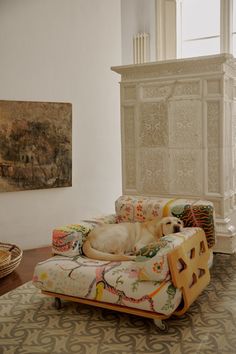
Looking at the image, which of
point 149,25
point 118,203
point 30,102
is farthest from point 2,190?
point 149,25

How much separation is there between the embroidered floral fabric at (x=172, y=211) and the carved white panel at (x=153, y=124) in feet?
3.28

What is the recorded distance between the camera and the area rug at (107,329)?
A: 2590mm

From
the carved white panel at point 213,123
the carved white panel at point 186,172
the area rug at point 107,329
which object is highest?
the carved white panel at point 213,123

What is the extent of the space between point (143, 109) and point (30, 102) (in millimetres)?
1432

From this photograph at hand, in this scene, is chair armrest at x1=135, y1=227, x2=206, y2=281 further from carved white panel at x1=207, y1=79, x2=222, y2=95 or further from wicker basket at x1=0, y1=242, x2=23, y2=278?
carved white panel at x1=207, y1=79, x2=222, y2=95

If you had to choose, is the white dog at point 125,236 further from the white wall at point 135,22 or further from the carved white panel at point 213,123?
the white wall at point 135,22

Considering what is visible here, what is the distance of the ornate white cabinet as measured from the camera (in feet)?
13.9

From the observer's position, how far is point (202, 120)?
4297mm

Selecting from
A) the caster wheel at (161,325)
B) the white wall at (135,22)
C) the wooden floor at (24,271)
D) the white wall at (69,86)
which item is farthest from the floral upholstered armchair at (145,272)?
the white wall at (135,22)

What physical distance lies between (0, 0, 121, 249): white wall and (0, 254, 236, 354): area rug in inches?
74.3

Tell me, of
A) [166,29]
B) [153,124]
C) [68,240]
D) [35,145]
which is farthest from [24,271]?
[166,29]

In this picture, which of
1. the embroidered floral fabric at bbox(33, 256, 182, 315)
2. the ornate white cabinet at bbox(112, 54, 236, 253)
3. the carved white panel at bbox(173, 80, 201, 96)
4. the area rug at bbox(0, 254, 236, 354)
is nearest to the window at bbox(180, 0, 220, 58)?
the ornate white cabinet at bbox(112, 54, 236, 253)

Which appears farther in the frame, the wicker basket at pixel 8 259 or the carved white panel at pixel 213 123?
the carved white panel at pixel 213 123

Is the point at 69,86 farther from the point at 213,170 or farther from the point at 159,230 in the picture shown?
the point at 159,230
